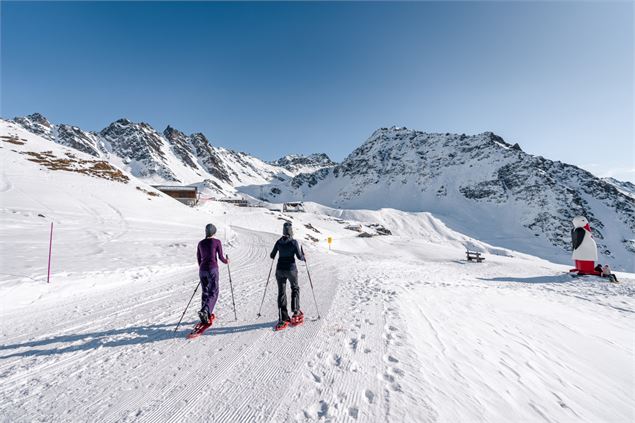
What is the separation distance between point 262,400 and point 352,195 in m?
140

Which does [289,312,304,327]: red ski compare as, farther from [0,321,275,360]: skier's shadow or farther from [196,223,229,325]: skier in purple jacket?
[196,223,229,325]: skier in purple jacket

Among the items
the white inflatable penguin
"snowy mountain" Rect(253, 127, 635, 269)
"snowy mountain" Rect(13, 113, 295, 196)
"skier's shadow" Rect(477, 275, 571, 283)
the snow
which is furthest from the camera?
"snowy mountain" Rect(13, 113, 295, 196)

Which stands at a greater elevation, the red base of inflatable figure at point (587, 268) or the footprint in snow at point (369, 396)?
the red base of inflatable figure at point (587, 268)

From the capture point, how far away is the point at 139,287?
923 cm

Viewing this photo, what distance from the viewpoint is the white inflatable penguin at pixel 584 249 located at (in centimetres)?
1491

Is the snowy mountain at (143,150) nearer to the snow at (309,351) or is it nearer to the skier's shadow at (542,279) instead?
the snow at (309,351)

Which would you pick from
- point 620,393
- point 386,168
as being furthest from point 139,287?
point 386,168

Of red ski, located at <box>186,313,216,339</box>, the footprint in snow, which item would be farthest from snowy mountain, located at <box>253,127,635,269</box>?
the footprint in snow

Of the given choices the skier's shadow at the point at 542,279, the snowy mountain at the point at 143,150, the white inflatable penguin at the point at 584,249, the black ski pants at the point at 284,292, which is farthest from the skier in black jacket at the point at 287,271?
the snowy mountain at the point at 143,150

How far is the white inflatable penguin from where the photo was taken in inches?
587

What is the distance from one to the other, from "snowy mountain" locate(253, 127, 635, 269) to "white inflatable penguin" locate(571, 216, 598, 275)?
70.8 meters

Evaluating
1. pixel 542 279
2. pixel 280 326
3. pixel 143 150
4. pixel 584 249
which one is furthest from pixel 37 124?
pixel 584 249

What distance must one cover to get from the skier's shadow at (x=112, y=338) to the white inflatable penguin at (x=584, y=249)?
18.5 metres

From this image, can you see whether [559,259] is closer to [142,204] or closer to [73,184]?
[142,204]
